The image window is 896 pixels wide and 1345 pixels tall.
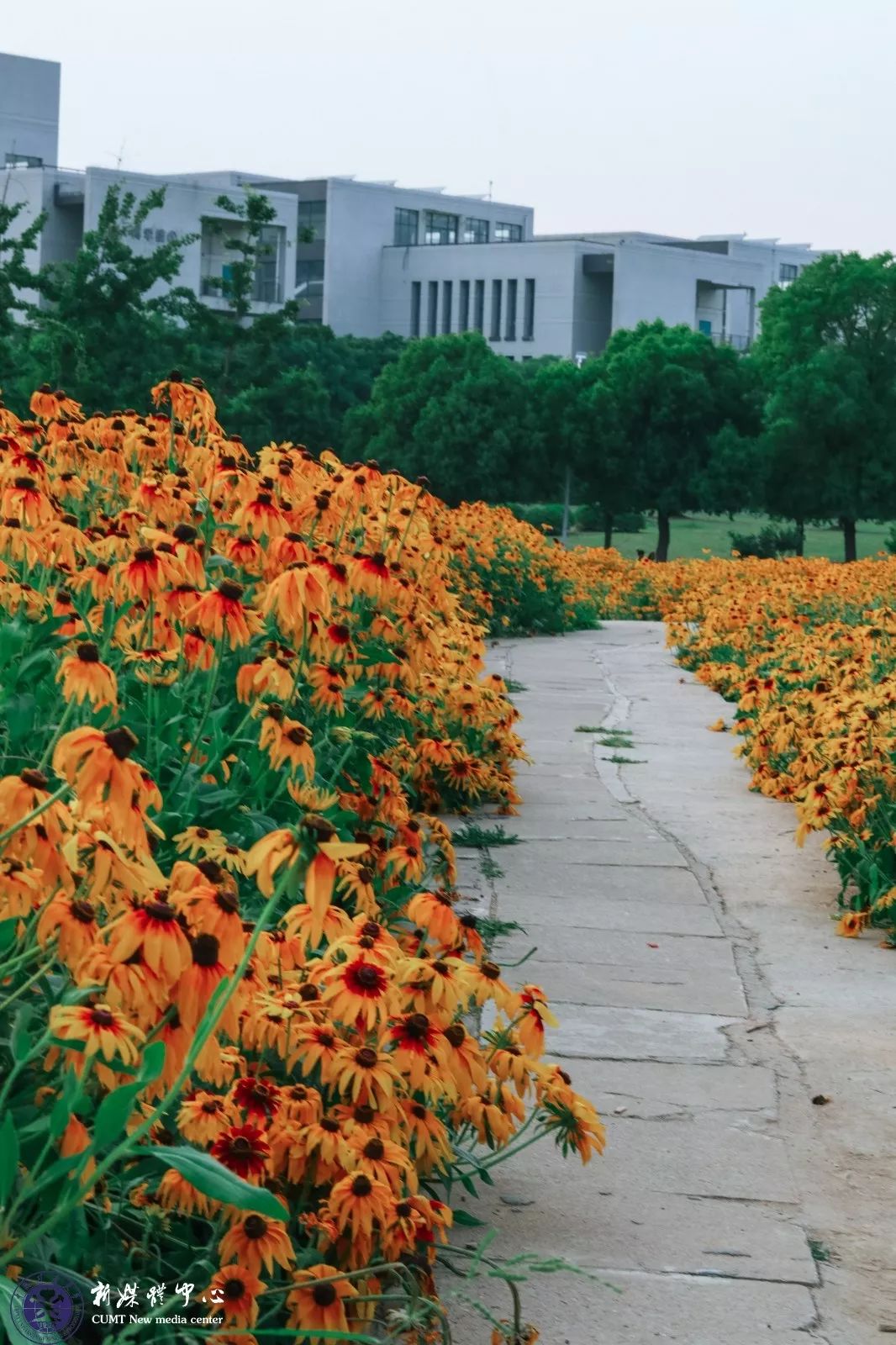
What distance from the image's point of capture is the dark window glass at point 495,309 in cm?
6962

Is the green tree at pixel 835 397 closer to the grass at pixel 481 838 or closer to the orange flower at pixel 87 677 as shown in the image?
the grass at pixel 481 838

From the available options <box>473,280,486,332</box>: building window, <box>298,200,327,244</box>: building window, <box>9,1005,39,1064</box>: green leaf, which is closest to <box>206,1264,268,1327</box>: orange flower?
<box>9,1005,39,1064</box>: green leaf

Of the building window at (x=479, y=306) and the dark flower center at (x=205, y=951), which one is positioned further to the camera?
the building window at (x=479, y=306)

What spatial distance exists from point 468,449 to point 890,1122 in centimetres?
3972

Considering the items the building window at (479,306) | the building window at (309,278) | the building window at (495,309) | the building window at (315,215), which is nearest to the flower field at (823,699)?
the building window at (495,309)

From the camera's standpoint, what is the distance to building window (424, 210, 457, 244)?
75.6 metres

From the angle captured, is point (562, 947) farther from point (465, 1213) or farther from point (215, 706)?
point (465, 1213)

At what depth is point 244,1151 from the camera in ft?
6.97

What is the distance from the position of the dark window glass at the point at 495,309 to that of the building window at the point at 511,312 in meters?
0.44

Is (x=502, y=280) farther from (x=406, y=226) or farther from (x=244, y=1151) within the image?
(x=244, y=1151)

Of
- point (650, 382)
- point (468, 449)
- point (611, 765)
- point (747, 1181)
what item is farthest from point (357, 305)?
point (747, 1181)

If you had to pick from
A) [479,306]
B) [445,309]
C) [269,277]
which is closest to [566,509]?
A: [269,277]

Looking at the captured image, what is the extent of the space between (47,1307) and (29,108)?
247 feet

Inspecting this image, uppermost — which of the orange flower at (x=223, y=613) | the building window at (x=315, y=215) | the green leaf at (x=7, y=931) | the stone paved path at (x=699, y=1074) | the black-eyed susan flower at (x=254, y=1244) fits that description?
the building window at (x=315, y=215)
